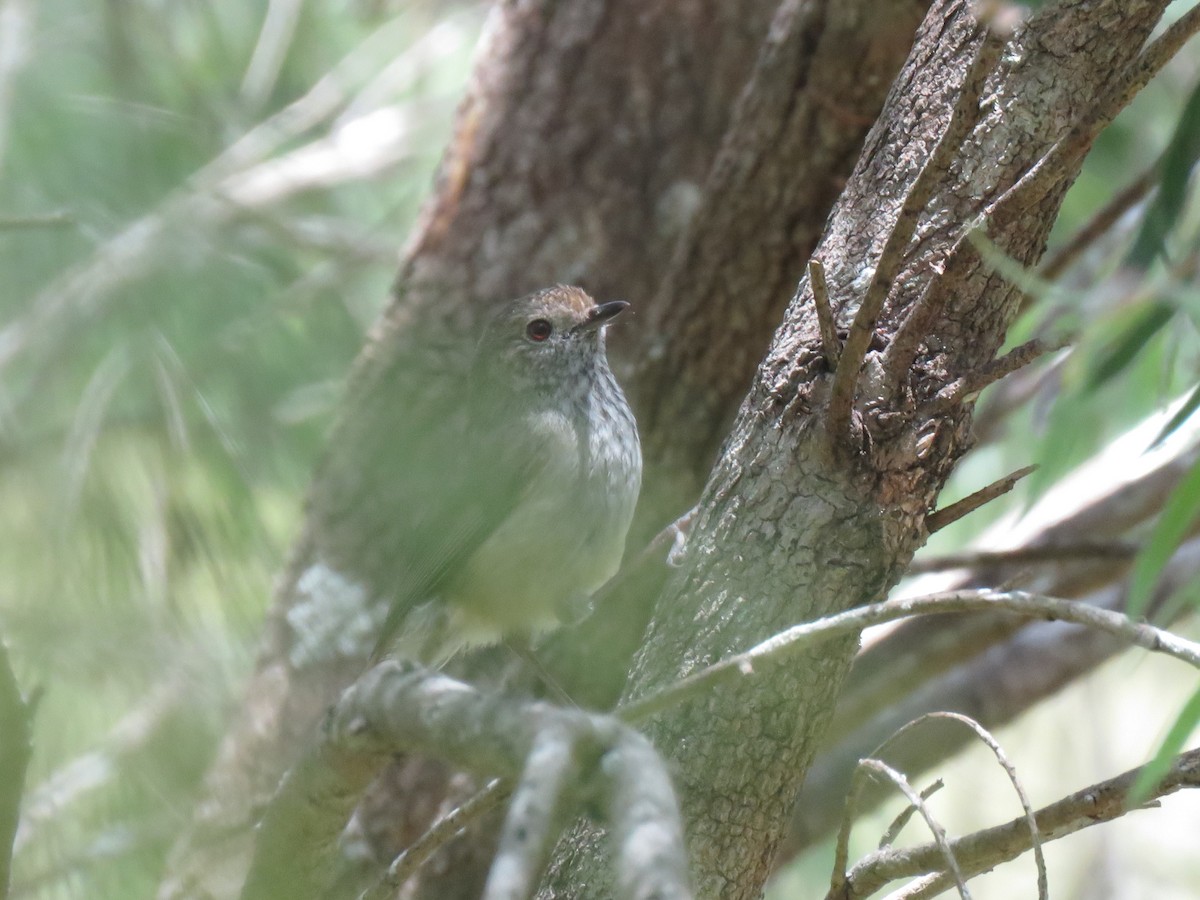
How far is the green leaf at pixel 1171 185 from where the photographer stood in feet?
8.20

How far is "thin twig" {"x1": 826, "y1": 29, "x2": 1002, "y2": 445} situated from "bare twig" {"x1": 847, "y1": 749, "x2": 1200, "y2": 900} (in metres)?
0.77

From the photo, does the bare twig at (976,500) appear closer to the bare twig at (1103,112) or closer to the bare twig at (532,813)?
the bare twig at (1103,112)

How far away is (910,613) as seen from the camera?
198 centimetres

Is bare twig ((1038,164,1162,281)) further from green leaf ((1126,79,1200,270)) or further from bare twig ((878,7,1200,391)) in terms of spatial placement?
bare twig ((878,7,1200,391))

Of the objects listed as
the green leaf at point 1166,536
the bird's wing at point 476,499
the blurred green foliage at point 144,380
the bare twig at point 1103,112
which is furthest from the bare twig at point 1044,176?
the bird's wing at point 476,499

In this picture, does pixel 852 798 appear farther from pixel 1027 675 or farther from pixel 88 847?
pixel 1027 675

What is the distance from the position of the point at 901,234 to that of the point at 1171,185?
34.8 inches

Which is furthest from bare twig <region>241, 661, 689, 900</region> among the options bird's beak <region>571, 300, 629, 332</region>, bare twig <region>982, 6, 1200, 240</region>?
bird's beak <region>571, 300, 629, 332</region>

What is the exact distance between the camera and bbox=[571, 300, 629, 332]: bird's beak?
3.95 m

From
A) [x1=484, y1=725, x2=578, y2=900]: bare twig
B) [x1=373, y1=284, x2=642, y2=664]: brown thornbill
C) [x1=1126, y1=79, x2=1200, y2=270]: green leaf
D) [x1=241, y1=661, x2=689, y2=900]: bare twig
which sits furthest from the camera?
[x1=373, y1=284, x2=642, y2=664]: brown thornbill

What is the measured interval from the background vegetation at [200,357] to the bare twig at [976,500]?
0.13 metres

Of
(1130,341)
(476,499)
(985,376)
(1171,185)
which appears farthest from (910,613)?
(476,499)

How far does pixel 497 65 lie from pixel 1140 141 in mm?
2960

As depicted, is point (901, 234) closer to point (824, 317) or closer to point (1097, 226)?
point (824, 317)
